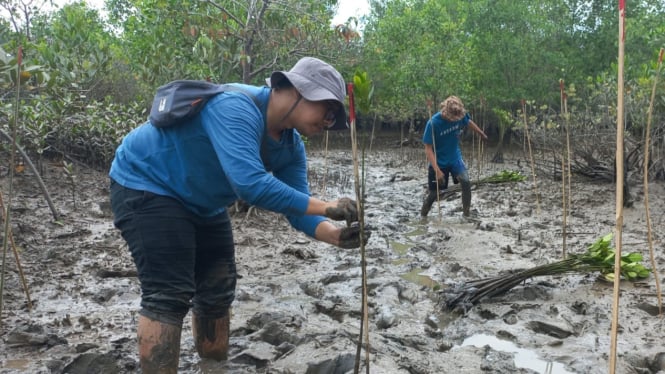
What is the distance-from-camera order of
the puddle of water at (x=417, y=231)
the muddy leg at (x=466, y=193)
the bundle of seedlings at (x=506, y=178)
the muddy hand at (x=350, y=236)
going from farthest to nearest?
the bundle of seedlings at (x=506, y=178) → the muddy leg at (x=466, y=193) → the puddle of water at (x=417, y=231) → the muddy hand at (x=350, y=236)

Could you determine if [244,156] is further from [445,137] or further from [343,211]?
[445,137]

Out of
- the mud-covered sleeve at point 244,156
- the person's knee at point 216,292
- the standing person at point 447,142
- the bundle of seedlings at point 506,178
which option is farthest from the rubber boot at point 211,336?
the bundle of seedlings at point 506,178

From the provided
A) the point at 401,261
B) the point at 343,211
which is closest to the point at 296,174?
the point at 343,211

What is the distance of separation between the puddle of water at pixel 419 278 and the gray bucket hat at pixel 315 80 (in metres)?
2.66

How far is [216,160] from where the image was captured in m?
2.35

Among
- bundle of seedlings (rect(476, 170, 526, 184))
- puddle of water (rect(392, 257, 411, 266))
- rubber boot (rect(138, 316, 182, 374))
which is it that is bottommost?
puddle of water (rect(392, 257, 411, 266))

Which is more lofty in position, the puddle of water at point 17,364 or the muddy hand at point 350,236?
the muddy hand at point 350,236

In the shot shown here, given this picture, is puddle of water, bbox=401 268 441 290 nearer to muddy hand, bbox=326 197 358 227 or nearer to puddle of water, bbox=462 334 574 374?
puddle of water, bbox=462 334 574 374

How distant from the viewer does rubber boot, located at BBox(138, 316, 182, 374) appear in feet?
7.76

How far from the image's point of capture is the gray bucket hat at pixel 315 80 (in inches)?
90.5

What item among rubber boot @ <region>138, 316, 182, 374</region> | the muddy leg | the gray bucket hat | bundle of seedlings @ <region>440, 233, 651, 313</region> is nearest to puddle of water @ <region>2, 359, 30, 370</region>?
rubber boot @ <region>138, 316, 182, 374</region>

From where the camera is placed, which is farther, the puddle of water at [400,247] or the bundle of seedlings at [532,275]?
the puddle of water at [400,247]

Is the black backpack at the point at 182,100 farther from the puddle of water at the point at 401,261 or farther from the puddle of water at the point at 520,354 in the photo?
the puddle of water at the point at 401,261

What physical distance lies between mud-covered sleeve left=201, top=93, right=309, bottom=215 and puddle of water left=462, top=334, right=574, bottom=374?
1.81 m
